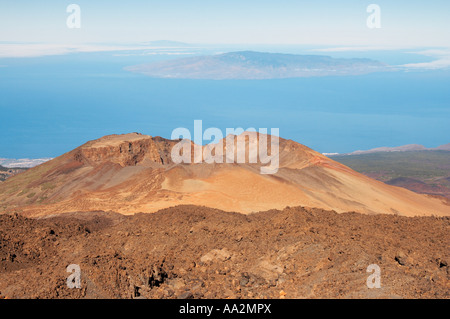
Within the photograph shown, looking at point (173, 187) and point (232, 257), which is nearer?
point (232, 257)

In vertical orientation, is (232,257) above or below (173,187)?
above

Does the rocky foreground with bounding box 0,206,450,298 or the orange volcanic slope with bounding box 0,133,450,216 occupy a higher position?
the rocky foreground with bounding box 0,206,450,298

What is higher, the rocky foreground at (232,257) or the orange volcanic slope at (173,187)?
the rocky foreground at (232,257)

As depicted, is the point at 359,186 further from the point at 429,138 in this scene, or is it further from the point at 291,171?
the point at 429,138

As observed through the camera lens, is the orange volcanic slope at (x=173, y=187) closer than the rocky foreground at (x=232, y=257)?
No
